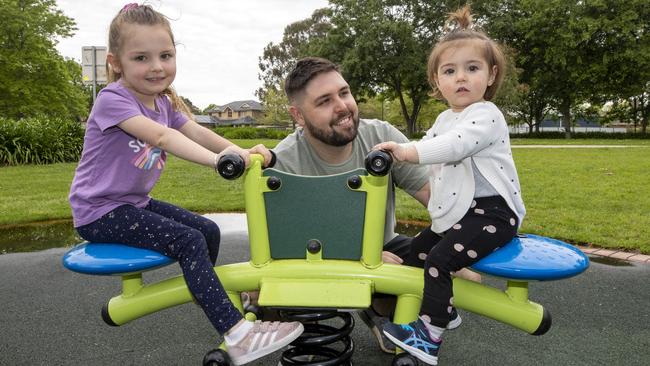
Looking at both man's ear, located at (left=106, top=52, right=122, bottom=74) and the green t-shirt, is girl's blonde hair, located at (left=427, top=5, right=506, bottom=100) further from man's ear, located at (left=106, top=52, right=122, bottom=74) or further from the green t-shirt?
man's ear, located at (left=106, top=52, right=122, bottom=74)

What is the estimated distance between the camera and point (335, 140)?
2559 millimetres

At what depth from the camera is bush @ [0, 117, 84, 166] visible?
13242 millimetres

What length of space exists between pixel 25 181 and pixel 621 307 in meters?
10.0

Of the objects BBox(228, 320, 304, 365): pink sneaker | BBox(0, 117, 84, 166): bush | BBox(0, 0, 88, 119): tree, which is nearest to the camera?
BBox(228, 320, 304, 365): pink sneaker

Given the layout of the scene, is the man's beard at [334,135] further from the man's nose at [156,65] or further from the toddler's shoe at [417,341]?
the toddler's shoe at [417,341]

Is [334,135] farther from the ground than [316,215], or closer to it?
farther from the ground

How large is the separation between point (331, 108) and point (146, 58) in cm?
86

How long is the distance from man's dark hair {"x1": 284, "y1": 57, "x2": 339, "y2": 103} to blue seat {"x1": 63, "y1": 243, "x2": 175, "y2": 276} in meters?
1.05

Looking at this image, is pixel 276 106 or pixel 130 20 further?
pixel 276 106

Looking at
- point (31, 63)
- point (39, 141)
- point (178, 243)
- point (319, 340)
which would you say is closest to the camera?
point (178, 243)

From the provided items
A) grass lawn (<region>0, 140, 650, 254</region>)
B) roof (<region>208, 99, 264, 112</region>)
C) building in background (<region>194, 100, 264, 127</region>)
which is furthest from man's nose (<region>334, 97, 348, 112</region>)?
roof (<region>208, 99, 264, 112</region>)

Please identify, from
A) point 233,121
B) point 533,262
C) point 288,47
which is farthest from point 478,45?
point 233,121

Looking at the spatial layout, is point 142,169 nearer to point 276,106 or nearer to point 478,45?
point 478,45

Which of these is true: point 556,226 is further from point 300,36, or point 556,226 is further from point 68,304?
point 300,36
